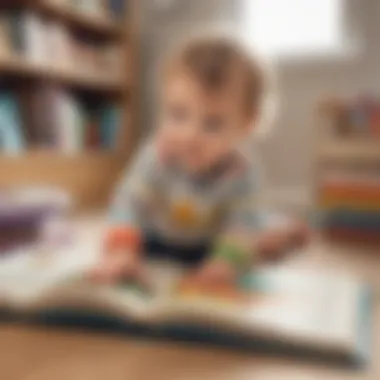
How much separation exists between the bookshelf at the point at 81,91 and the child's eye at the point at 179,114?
3.29 ft

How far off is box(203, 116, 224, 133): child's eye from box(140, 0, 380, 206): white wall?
1.31 meters

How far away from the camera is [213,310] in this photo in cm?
78

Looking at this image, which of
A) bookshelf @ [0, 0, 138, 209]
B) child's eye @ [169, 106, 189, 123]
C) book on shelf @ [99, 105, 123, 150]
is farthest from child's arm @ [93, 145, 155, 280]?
book on shelf @ [99, 105, 123, 150]

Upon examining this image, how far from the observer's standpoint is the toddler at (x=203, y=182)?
1.01 meters

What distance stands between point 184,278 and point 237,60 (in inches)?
12.9

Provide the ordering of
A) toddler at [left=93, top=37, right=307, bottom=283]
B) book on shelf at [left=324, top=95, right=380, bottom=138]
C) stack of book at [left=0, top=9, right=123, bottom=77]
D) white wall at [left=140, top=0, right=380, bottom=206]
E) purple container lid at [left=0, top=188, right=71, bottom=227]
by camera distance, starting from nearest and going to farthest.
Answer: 1. toddler at [left=93, top=37, right=307, bottom=283]
2. purple container lid at [left=0, top=188, right=71, bottom=227]
3. book on shelf at [left=324, top=95, right=380, bottom=138]
4. stack of book at [left=0, top=9, right=123, bottom=77]
5. white wall at [left=140, top=0, right=380, bottom=206]

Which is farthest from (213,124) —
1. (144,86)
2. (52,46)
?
(144,86)

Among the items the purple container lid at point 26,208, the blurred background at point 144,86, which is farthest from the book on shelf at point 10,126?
the purple container lid at point 26,208

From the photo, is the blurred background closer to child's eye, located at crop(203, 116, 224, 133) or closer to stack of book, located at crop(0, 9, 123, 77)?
stack of book, located at crop(0, 9, 123, 77)

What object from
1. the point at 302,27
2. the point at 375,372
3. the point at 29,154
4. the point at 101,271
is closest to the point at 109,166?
the point at 29,154

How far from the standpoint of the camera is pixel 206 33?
1.11m

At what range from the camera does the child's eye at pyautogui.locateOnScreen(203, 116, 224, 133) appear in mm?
1024

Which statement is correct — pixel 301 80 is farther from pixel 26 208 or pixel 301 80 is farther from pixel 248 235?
pixel 248 235

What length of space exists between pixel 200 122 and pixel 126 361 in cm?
42
